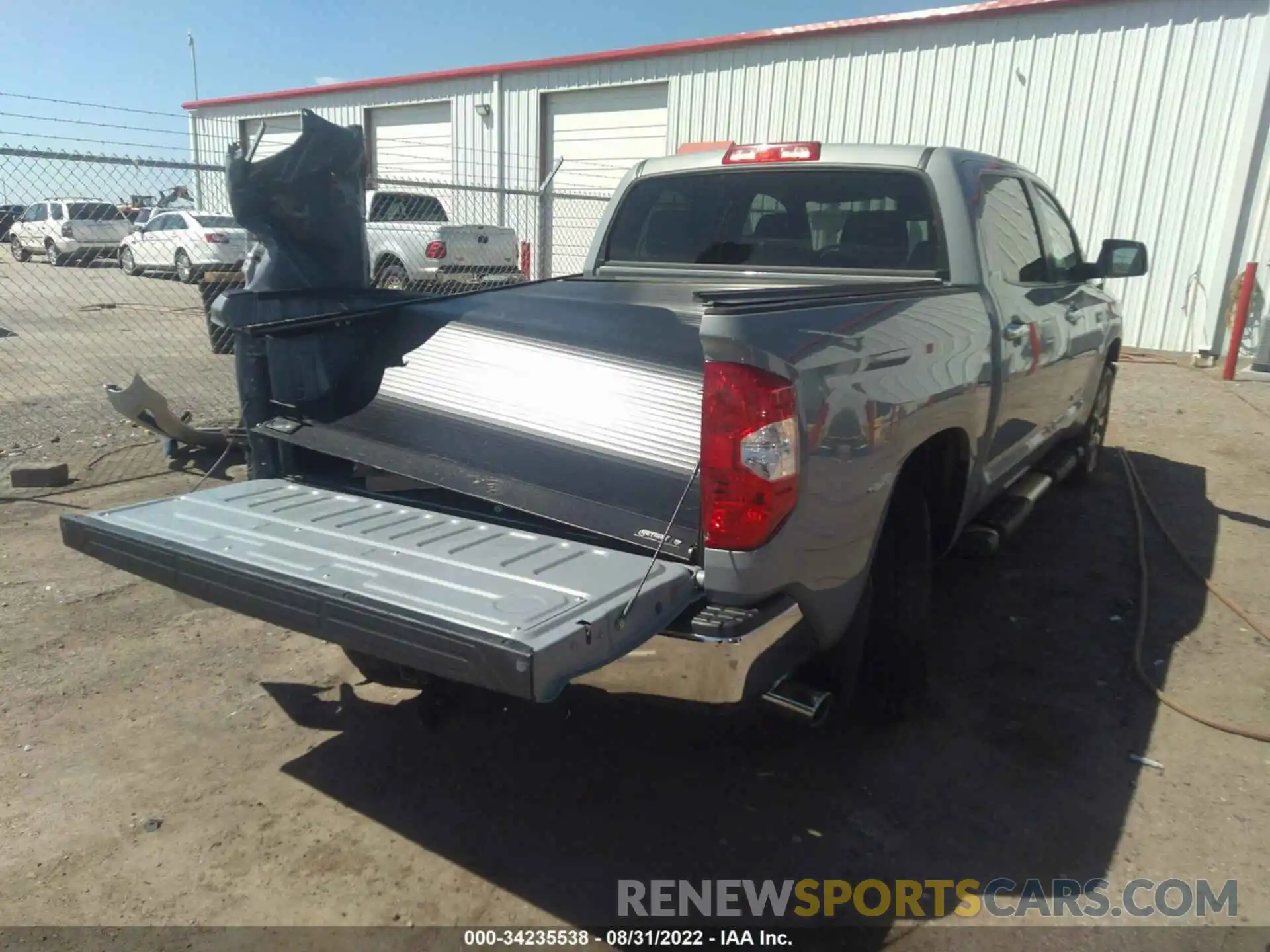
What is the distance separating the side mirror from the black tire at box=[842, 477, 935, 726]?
272 cm

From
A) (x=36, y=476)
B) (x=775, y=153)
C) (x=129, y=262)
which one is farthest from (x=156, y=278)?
(x=775, y=153)

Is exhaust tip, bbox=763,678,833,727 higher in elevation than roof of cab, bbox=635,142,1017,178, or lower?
lower

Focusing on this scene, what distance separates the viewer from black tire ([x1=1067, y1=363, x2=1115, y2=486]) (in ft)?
19.1

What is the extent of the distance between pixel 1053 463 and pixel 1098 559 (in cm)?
56

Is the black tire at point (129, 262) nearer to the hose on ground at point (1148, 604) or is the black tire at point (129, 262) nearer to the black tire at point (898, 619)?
the hose on ground at point (1148, 604)

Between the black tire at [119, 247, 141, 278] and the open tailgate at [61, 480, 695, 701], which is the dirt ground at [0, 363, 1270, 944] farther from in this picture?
the black tire at [119, 247, 141, 278]

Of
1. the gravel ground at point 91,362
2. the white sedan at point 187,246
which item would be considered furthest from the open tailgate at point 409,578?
the white sedan at point 187,246

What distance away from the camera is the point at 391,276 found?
39.2 ft

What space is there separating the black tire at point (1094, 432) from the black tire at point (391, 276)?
27.4 feet

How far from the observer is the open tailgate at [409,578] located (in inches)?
73.9

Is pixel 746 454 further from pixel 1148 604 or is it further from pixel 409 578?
pixel 1148 604

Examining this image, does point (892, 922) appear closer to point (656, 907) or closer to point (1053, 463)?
point (656, 907)

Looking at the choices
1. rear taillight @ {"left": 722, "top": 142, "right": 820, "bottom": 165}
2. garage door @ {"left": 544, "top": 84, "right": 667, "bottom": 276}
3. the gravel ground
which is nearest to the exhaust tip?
rear taillight @ {"left": 722, "top": 142, "right": 820, "bottom": 165}

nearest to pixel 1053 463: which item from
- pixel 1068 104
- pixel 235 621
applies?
pixel 235 621
